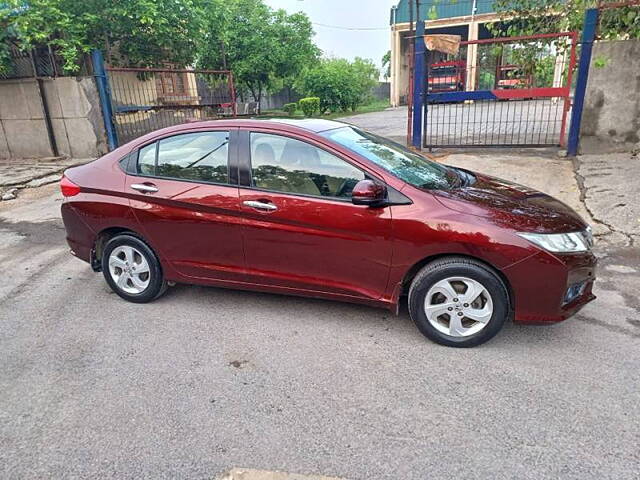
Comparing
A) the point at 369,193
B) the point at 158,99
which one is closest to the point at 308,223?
the point at 369,193

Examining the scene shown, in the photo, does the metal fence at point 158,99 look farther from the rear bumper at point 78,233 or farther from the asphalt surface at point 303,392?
the asphalt surface at point 303,392

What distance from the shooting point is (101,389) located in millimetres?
2906

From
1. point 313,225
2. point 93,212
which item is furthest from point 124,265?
point 313,225

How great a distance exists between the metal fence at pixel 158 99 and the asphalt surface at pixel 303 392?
24.8 feet

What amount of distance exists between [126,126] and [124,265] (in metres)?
8.69

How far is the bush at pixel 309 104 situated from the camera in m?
23.3

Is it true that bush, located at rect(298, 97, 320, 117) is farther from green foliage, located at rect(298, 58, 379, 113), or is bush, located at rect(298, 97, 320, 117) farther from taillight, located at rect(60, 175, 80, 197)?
taillight, located at rect(60, 175, 80, 197)

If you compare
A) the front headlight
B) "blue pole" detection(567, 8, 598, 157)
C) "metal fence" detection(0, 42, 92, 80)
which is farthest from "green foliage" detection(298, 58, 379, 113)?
the front headlight

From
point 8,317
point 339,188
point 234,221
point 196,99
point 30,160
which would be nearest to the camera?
point 339,188

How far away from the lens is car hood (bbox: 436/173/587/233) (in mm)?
3072

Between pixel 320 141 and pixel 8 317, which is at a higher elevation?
pixel 320 141

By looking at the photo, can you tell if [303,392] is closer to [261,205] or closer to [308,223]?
[308,223]

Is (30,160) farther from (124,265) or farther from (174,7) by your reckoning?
(124,265)

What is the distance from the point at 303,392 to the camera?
9.30 ft
